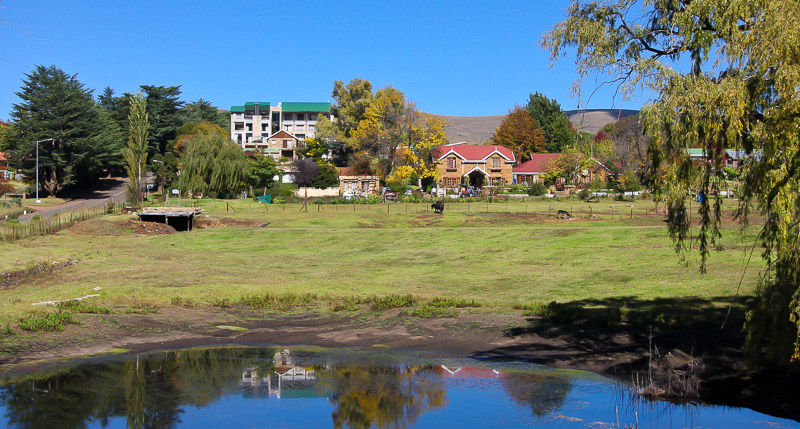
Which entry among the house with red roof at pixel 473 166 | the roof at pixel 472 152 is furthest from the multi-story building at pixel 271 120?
the house with red roof at pixel 473 166

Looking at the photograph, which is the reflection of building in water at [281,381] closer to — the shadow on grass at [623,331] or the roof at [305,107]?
the shadow on grass at [623,331]

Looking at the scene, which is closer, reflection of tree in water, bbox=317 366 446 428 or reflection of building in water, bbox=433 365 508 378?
reflection of tree in water, bbox=317 366 446 428

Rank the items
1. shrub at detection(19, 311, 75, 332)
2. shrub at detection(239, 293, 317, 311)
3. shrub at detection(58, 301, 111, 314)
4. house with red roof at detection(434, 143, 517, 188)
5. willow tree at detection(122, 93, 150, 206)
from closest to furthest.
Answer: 1. shrub at detection(19, 311, 75, 332)
2. shrub at detection(58, 301, 111, 314)
3. shrub at detection(239, 293, 317, 311)
4. willow tree at detection(122, 93, 150, 206)
5. house with red roof at detection(434, 143, 517, 188)

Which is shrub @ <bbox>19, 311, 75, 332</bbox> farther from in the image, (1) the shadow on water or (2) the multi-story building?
(2) the multi-story building

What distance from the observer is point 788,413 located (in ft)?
40.2

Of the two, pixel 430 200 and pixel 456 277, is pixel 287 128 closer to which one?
pixel 430 200

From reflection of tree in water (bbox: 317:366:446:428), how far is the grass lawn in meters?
7.21

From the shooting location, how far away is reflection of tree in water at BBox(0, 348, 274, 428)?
11984mm

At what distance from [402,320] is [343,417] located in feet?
25.9

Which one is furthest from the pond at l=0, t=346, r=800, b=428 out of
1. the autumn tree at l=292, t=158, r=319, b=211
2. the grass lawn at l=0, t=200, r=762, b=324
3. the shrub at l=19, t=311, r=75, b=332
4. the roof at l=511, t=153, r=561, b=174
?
the roof at l=511, t=153, r=561, b=174

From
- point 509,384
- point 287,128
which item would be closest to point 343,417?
point 509,384

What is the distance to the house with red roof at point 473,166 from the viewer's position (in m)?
102

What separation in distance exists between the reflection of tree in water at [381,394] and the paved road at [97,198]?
55347mm

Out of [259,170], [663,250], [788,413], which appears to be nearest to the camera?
[788,413]
